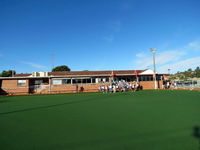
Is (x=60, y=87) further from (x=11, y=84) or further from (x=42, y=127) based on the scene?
(x=42, y=127)

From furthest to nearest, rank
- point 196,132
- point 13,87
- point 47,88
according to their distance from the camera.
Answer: point 47,88, point 13,87, point 196,132

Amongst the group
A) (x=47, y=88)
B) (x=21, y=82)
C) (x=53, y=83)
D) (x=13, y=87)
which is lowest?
(x=47, y=88)

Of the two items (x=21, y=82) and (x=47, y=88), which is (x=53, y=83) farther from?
(x=21, y=82)

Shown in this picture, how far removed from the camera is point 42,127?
390 centimetres

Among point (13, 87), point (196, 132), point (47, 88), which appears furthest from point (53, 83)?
point (196, 132)

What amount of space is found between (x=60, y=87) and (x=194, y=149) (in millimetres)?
20374

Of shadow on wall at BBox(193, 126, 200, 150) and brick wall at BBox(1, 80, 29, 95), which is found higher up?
brick wall at BBox(1, 80, 29, 95)

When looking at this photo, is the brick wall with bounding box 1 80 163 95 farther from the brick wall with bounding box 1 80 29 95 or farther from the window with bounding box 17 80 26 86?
the window with bounding box 17 80 26 86

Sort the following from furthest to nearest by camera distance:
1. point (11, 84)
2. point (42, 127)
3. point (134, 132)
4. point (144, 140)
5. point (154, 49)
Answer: point (154, 49), point (11, 84), point (42, 127), point (134, 132), point (144, 140)

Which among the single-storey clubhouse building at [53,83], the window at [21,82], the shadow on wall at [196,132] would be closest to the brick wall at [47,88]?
the single-storey clubhouse building at [53,83]

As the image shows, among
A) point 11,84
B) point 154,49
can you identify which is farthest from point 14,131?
point 154,49

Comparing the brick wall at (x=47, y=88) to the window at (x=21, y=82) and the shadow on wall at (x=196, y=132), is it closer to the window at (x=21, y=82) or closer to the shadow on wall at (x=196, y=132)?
the window at (x=21, y=82)

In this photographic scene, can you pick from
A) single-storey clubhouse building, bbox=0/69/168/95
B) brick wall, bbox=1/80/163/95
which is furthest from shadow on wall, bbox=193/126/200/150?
brick wall, bbox=1/80/163/95

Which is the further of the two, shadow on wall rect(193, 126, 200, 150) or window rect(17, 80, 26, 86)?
window rect(17, 80, 26, 86)
